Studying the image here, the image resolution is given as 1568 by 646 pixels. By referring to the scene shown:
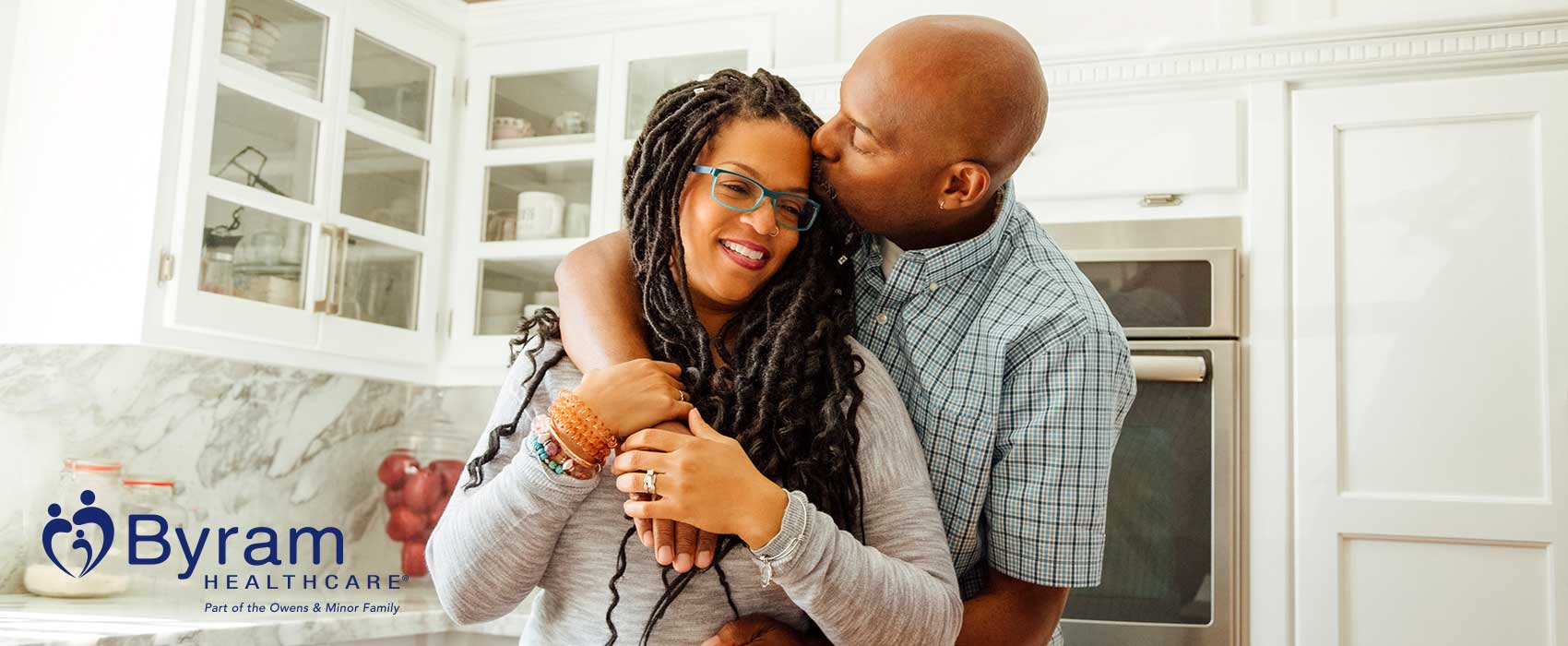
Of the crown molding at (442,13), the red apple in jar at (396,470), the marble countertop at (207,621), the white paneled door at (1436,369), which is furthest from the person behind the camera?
the red apple in jar at (396,470)

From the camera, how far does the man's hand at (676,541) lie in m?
0.91

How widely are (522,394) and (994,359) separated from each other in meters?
0.43

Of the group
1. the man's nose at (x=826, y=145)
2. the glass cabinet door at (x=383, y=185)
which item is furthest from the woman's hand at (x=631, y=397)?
the glass cabinet door at (x=383, y=185)

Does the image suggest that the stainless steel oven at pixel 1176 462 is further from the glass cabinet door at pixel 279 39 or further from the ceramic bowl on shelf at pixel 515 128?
the glass cabinet door at pixel 279 39

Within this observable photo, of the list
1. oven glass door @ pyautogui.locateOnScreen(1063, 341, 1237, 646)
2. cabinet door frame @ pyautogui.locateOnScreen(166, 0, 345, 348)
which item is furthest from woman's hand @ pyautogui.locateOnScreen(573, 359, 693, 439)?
cabinet door frame @ pyautogui.locateOnScreen(166, 0, 345, 348)

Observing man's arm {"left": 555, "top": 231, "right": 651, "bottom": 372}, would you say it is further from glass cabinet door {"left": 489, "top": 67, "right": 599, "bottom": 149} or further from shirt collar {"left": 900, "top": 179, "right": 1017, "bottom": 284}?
glass cabinet door {"left": 489, "top": 67, "right": 599, "bottom": 149}

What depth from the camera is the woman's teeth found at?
1033mm

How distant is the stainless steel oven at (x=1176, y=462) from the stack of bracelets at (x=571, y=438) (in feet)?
4.07

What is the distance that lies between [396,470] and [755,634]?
1947 mm

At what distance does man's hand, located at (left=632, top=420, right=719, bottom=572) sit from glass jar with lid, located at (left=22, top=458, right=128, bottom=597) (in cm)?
157

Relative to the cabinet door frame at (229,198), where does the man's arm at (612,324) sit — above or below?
below

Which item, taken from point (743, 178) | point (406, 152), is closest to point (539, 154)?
point (406, 152)

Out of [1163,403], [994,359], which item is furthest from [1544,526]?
[994,359]

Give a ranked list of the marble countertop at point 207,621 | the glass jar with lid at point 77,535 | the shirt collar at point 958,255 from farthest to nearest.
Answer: the glass jar with lid at point 77,535 → the marble countertop at point 207,621 → the shirt collar at point 958,255
